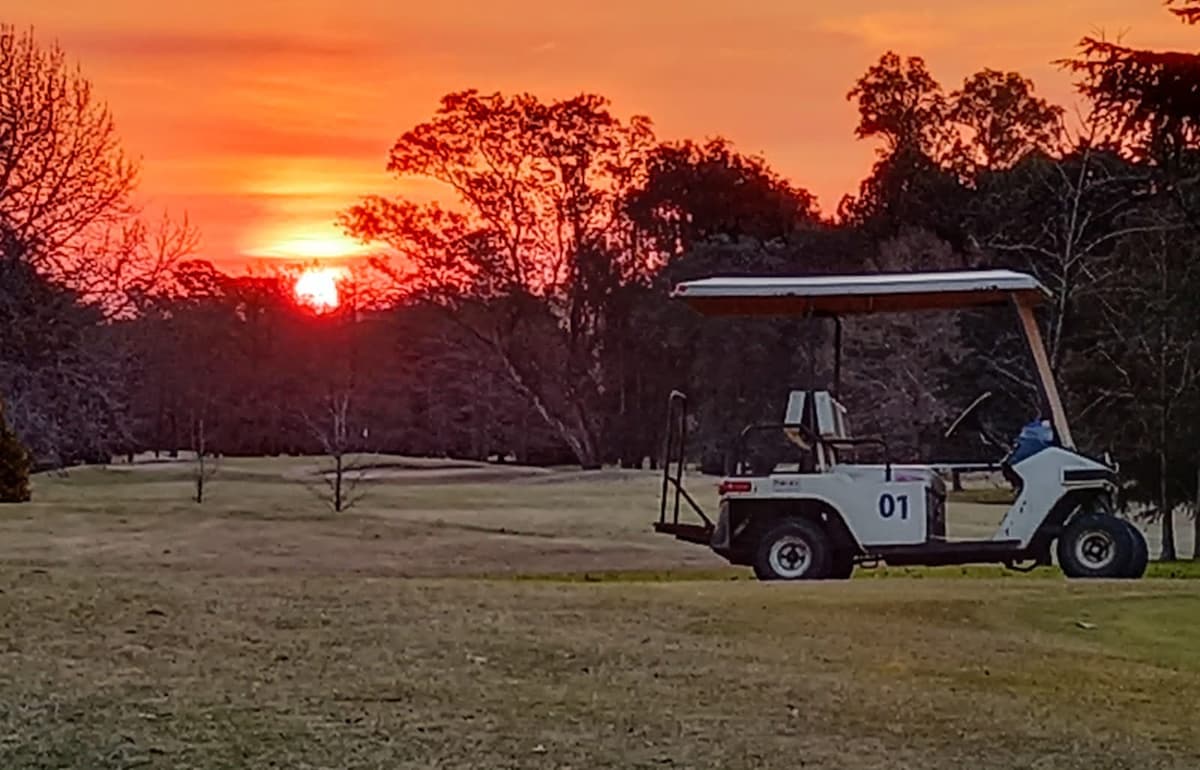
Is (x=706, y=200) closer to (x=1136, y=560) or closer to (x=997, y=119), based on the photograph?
(x=997, y=119)

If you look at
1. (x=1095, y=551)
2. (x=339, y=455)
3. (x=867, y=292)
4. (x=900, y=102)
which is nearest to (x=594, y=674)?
(x=867, y=292)

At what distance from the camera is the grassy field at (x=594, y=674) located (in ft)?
20.4

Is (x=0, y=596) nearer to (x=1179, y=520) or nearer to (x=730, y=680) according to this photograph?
(x=730, y=680)

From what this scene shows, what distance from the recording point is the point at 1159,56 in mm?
14945

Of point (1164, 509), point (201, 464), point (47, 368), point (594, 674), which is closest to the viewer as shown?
point (594, 674)

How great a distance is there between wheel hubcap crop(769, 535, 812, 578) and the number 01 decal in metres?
0.61

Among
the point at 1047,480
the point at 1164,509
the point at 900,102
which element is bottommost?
the point at 1164,509

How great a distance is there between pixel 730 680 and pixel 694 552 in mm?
17985

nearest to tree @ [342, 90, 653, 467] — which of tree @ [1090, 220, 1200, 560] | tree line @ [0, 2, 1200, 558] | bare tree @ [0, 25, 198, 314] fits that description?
tree line @ [0, 2, 1200, 558]

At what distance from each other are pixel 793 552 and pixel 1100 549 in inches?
86.7

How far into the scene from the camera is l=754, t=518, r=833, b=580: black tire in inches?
505

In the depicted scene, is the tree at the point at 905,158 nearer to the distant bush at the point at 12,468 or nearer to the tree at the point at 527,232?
the tree at the point at 527,232

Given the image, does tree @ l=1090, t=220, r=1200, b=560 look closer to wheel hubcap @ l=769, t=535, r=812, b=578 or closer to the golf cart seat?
the golf cart seat

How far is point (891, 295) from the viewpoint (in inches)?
506
